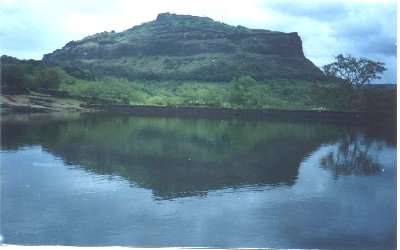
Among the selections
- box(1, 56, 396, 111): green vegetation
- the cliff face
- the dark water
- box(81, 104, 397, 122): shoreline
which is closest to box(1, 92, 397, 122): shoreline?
box(81, 104, 397, 122): shoreline

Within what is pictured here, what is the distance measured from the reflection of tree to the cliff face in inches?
252

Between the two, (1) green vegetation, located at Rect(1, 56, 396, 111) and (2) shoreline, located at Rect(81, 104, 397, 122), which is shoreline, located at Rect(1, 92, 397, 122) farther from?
(1) green vegetation, located at Rect(1, 56, 396, 111)

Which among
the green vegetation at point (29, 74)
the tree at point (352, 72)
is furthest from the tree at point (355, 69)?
the green vegetation at point (29, 74)

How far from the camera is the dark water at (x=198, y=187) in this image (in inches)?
333

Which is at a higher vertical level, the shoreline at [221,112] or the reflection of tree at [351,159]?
the shoreline at [221,112]

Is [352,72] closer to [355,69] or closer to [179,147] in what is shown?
[355,69]

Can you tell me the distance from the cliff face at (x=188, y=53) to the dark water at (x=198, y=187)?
201 inches

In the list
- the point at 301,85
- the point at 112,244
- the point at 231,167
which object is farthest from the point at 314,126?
the point at 112,244

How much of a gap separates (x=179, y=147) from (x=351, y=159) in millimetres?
6134

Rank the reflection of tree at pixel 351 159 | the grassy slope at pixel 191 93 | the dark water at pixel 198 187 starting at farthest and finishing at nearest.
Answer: the grassy slope at pixel 191 93 < the reflection of tree at pixel 351 159 < the dark water at pixel 198 187

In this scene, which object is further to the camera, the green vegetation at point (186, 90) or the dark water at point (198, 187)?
the green vegetation at point (186, 90)

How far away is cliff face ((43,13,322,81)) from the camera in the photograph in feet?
77.9

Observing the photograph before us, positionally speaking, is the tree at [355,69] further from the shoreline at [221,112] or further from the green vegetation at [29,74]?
the green vegetation at [29,74]

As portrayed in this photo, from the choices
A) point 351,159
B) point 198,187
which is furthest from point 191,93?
point 198,187
